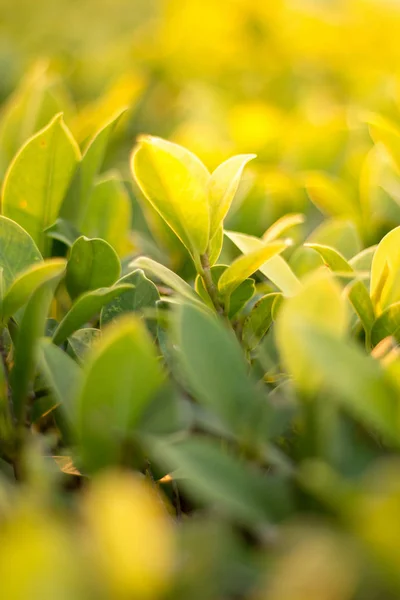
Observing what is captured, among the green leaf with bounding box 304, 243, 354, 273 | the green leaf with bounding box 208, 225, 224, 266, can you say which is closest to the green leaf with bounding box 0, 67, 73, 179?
the green leaf with bounding box 208, 225, 224, 266

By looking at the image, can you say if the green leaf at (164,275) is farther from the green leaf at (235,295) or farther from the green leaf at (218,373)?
the green leaf at (218,373)

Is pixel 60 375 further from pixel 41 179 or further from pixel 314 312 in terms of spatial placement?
pixel 41 179

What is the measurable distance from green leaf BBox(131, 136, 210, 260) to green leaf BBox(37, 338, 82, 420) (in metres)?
0.26

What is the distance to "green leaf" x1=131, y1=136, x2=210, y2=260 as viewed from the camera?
2.95ft

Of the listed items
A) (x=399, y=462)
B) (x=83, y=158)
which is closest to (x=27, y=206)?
(x=83, y=158)

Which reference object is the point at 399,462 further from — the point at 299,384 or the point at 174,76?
the point at 174,76

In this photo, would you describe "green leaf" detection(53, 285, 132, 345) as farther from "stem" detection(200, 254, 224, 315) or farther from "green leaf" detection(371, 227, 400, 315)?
"green leaf" detection(371, 227, 400, 315)

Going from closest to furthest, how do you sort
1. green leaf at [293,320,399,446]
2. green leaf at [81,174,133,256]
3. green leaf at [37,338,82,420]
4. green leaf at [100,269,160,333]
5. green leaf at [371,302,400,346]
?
1. green leaf at [293,320,399,446]
2. green leaf at [37,338,82,420]
3. green leaf at [371,302,400,346]
4. green leaf at [100,269,160,333]
5. green leaf at [81,174,133,256]

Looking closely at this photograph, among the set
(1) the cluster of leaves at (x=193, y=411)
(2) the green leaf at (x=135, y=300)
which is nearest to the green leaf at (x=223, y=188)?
(1) the cluster of leaves at (x=193, y=411)

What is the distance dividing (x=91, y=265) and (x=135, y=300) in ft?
0.31

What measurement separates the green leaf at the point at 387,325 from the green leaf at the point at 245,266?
0.48 ft

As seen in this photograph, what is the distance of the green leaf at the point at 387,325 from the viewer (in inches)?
32.7

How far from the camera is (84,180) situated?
45.3 inches

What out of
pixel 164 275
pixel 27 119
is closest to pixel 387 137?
pixel 164 275
